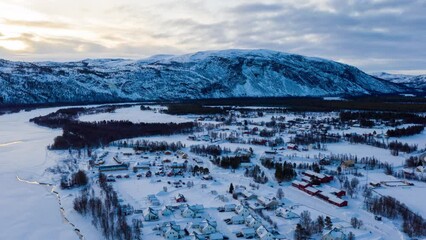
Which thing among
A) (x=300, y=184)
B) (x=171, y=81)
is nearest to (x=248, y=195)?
(x=300, y=184)

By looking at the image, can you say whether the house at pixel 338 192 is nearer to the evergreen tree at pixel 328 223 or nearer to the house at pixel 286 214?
the house at pixel 286 214

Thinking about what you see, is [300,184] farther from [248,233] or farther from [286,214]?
[248,233]

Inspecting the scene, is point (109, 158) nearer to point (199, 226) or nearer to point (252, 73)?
point (199, 226)

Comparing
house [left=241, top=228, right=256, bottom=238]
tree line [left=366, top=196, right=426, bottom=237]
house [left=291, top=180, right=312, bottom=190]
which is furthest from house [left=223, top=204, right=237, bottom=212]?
tree line [left=366, top=196, right=426, bottom=237]

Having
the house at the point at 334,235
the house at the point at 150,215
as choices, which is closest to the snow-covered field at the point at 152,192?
the house at the point at 150,215

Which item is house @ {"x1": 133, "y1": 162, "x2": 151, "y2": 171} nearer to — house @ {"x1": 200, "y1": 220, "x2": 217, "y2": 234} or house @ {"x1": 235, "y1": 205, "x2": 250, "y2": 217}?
house @ {"x1": 235, "y1": 205, "x2": 250, "y2": 217}

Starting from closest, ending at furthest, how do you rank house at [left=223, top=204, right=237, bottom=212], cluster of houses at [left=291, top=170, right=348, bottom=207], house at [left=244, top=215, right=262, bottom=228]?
house at [left=244, top=215, right=262, bottom=228]
house at [left=223, top=204, right=237, bottom=212]
cluster of houses at [left=291, top=170, right=348, bottom=207]
